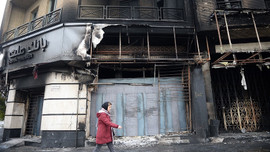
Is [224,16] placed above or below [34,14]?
below

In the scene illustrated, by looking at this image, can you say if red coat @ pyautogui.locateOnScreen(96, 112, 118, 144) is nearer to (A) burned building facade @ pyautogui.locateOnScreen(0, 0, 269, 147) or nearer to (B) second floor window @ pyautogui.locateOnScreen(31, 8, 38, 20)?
(A) burned building facade @ pyautogui.locateOnScreen(0, 0, 269, 147)

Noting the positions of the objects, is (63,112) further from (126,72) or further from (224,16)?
(224,16)

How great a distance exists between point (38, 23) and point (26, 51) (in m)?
1.59

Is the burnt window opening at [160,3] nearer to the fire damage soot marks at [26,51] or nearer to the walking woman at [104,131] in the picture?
the fire damage soot marks at [26,51]

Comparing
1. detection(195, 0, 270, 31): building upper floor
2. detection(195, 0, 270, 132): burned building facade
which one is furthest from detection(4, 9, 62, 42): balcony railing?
detection(195, 0, 270, 132): burned building facade

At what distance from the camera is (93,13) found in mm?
8273

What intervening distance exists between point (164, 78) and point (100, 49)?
11.5ft

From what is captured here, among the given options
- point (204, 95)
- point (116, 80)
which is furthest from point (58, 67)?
point (204, 95)

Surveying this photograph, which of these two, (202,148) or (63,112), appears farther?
(63,112)

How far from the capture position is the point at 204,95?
6.98 meters

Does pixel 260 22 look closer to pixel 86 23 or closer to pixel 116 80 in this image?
pixel 116 80

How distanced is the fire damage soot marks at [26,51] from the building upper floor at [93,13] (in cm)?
85

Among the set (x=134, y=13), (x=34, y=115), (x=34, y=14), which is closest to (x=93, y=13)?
(x=134, y=13)

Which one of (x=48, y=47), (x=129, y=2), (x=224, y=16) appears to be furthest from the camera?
(x=129, y=2)
